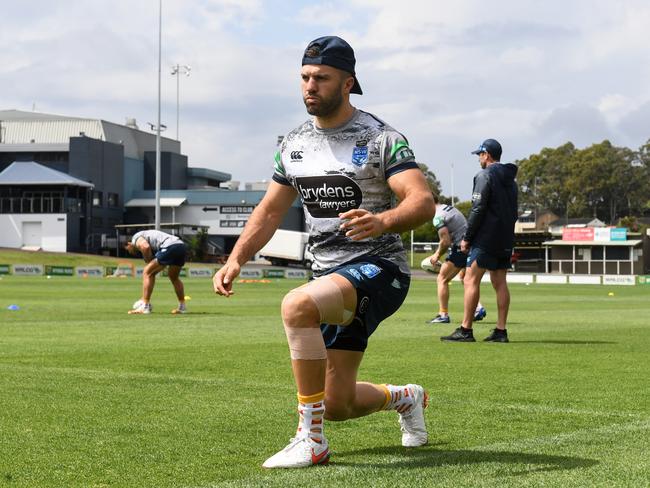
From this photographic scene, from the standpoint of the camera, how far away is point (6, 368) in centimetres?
955

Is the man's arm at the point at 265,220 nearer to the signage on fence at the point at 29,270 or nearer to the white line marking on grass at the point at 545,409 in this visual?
the white line marking on grass at the point at 545,409

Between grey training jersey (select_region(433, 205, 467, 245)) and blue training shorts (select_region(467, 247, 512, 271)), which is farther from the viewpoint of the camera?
grey training jersey (select_region(433, 205, 467, 245))

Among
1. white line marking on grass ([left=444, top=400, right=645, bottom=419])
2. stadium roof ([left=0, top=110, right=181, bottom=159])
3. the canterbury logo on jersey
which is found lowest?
white line marking on grass ([left=444, top=400, right=645, bottom=419])

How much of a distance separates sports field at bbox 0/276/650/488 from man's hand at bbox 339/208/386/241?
3.55ft

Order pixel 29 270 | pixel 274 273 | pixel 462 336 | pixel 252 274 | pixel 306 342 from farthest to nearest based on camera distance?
pixel 274 273
pixel 252 274
pixel 29 270
pixel 462 336
pixel 306 342

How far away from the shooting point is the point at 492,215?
12.6 m

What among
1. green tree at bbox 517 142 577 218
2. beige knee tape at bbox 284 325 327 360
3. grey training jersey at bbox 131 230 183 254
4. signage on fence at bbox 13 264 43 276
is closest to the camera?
beige knee tape at bbox 284 325 327 360

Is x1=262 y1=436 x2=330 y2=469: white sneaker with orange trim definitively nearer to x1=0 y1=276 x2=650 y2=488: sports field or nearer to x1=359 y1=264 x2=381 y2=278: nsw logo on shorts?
x1=0 y1=276 x2=650 y2=488: sports field

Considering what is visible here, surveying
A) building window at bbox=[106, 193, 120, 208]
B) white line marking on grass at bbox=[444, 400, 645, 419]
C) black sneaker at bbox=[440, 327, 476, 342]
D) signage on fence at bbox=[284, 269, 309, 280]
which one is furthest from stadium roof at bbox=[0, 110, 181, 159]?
white line marking on grass at bbox=[444, 400, 645, 419]

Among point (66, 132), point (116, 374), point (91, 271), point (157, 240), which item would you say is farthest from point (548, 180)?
point (116, 374)

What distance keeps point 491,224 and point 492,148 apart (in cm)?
93

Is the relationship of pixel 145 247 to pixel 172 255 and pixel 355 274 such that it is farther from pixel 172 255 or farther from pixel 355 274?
pixel 355 274

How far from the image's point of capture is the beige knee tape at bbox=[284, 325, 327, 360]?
17.1 ft

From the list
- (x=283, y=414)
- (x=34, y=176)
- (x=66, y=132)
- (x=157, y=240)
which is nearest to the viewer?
(x=283, y=414)
